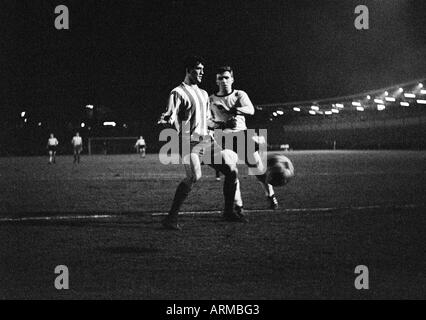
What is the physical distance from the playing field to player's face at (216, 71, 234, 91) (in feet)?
6.35

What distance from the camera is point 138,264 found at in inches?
257

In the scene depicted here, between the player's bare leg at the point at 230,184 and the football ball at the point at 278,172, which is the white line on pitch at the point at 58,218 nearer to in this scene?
the player's bare leg at the point at 230,184

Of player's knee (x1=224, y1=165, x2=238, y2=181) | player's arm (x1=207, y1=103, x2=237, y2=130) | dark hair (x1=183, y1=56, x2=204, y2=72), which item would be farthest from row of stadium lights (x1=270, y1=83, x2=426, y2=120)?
dark hair (x1=183, y1=56, x2=204, y2=72)

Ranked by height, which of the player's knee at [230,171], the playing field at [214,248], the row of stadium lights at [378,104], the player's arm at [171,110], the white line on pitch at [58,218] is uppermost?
the row of stadium lights at [378,104]

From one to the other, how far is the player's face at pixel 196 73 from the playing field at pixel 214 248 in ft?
6.27

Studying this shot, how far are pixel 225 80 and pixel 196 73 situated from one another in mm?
1433

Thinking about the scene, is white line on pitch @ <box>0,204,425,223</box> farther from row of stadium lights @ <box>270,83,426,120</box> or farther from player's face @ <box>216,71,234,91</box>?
row of stadium lights @ <box>270,83,426,120</box>

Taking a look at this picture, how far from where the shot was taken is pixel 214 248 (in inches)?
292

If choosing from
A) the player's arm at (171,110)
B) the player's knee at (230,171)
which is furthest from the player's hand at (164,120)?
the player's knee at (230,171)

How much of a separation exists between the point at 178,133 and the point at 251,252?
2655 millimetres

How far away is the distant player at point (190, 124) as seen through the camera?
9.07 meters

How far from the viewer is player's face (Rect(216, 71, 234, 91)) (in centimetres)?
1045

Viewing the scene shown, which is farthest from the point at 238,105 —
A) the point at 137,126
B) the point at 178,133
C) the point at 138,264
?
the point at 137,126
